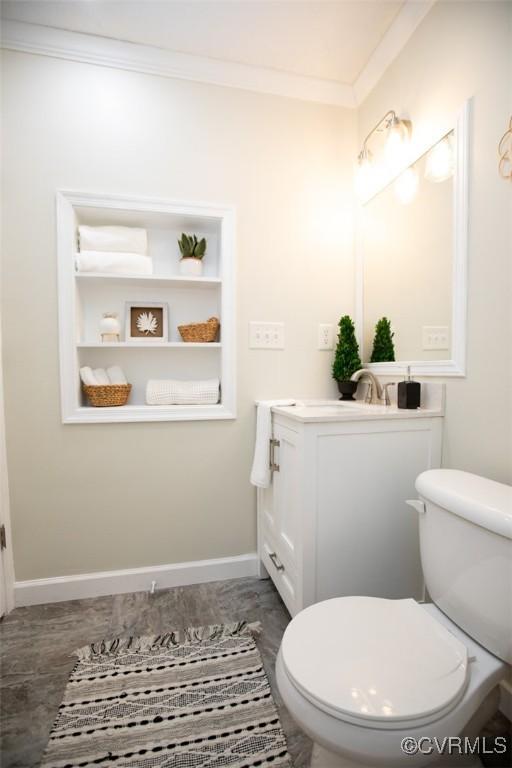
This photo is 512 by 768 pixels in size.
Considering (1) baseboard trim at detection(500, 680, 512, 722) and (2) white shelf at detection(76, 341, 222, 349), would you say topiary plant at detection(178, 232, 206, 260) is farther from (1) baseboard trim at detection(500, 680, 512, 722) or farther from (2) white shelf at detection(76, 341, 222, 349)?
(1) baseboard trim at detection(500, 680, 512, 722)

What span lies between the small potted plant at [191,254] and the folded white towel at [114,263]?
0.54 feet

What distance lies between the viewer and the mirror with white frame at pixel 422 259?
125 cm

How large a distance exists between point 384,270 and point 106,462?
5.18ft

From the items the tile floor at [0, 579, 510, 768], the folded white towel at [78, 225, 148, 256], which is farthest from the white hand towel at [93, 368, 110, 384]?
the tile floor at [0, 579, 510, 768]

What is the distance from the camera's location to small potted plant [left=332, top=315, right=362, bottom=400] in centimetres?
181

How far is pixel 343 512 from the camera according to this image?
1261mm

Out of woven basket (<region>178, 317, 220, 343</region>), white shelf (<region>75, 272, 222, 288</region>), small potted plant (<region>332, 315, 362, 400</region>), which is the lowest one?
small potted plant (<region>332, 315, 362, 400</region>)

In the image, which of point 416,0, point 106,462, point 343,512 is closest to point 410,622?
point 343,512

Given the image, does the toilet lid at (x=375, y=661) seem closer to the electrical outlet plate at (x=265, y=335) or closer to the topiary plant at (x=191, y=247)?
the electrical outlet plate at (x=265, y=335)

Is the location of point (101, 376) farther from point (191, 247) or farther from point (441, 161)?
point (441, 161)

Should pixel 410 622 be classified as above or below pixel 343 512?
below

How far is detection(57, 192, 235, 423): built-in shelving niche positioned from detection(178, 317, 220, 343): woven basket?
5 centimetres

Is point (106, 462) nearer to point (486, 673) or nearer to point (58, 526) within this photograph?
point (58, 526)

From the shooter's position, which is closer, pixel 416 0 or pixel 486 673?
pixel 486 673
